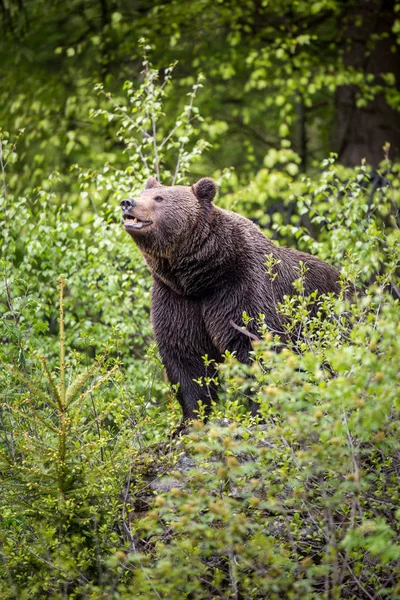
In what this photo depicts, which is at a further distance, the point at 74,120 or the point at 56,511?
the point at 74,120

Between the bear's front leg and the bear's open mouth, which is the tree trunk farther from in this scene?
the bear's open mouth

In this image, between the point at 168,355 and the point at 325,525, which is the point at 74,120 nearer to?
the point at 168,355

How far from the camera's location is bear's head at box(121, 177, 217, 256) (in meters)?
6.39

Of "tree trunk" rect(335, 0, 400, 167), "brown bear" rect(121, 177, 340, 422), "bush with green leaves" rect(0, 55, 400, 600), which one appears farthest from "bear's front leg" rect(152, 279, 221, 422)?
"tree trunk" rect(335, 0, 400, 167)

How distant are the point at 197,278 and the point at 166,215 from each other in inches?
19.0

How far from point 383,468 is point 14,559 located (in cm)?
190

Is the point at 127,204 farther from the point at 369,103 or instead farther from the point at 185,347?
the point at 369,103

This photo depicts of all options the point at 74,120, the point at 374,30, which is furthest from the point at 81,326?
the point at 374,30

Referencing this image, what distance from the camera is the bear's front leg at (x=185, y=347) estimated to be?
6.62m

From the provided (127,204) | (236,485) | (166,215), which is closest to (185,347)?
(166,215)

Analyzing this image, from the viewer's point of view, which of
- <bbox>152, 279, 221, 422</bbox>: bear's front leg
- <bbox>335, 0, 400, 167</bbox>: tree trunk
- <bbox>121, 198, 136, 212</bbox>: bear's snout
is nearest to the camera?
<bbox>121, 198, 136, 212</bbox>: bear's snout

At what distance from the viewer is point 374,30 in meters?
13.7

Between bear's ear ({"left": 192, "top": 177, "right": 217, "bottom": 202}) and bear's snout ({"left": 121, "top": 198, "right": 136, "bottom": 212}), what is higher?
bear's snout ({"left": 121, "top": 198, "right": 136, "bottom": 212})

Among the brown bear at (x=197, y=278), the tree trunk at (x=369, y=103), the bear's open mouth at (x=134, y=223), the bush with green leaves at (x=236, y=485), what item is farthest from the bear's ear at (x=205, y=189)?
the tree trunk at (x=369, y=103)
